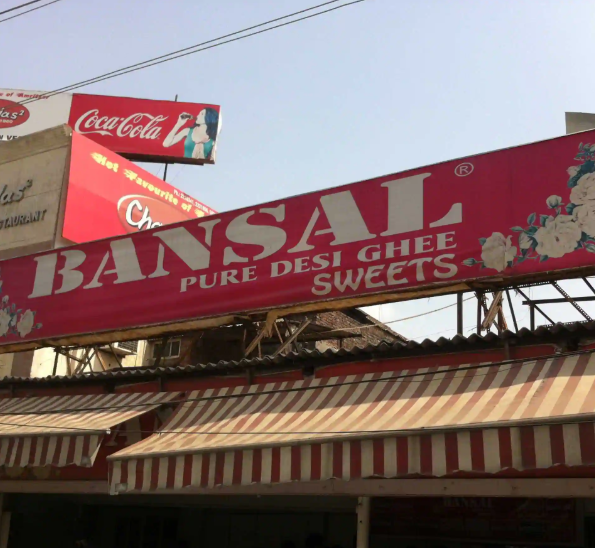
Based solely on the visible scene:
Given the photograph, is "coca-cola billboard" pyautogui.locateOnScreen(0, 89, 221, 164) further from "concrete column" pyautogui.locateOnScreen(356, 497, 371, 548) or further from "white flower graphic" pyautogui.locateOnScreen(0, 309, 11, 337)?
"concrete column" pyautogui.locateOnScreen(356, 497, 371, 548)

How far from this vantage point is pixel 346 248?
10.1 metres

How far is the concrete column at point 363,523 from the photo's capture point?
7.25 meters

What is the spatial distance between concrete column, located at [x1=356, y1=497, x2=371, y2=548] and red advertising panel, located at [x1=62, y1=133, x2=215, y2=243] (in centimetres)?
1139

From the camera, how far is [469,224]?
921 centimetres

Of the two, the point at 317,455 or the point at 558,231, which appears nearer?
the point at 317,455

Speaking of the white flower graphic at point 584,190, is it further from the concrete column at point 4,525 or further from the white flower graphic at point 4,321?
the white flower graphic at point 4,321

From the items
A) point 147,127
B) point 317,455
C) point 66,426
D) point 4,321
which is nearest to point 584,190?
point 317,455

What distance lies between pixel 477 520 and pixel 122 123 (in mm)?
21077

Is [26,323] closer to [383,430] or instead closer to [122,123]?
[383,430]

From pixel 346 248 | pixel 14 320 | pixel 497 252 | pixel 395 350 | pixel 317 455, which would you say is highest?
pixel 346 248

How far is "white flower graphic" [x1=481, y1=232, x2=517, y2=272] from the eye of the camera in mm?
8852

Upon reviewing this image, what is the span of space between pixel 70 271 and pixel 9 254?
4.98 metres

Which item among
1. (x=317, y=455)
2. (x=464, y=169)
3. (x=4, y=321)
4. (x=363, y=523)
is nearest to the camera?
(x=317, y=455)

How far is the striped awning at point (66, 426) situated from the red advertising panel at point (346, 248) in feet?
7.01
